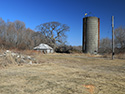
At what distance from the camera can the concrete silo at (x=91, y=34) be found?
1064 inches

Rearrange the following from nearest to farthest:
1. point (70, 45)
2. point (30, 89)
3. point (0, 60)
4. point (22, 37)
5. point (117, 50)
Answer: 1. point (30, 89)
2. point (0, 60)
3. point (117, 50)
4. point (70, 45)
5. point (22, 37)

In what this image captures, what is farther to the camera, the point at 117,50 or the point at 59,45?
the point at 59,45

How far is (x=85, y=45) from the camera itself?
28.2m

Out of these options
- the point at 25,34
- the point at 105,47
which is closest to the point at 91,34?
the point at 105,47

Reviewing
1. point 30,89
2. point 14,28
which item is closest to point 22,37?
point 14,28

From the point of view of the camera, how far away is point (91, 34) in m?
27.0

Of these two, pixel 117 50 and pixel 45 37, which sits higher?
pixel 45 37

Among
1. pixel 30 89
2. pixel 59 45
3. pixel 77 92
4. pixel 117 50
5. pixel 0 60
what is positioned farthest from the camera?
pixel 59 45

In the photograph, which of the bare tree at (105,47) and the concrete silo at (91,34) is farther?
the bare tree at (105,47)

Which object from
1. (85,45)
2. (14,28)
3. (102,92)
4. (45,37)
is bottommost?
(102,92)

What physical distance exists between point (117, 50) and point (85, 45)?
6.88 meters

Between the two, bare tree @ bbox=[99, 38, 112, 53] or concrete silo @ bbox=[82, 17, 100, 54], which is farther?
bare tree @ bbox=[99, 38, 112, 53]

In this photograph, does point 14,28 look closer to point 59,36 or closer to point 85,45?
point 59,36

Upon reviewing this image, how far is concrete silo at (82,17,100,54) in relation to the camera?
88.6 ft
